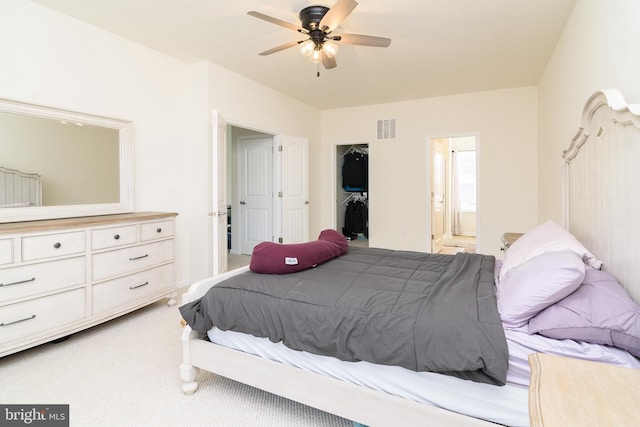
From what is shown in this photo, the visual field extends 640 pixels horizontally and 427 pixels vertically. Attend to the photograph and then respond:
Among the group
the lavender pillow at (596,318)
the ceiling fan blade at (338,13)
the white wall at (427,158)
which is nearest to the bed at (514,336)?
the lavender pillow at (596,318)

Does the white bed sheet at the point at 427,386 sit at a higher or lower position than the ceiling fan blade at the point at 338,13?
lower

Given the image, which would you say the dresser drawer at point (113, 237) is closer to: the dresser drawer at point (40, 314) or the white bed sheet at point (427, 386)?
the dresser drawer at point (40, 314)

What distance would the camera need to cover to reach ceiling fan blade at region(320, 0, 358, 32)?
2051 millimetres

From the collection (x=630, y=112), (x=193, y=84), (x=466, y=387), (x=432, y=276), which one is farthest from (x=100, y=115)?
(x=630, y=112)

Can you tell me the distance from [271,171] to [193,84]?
1.83m

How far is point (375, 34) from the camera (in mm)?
3029

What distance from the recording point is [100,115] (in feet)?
9.78

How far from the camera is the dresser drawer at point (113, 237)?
255 cm

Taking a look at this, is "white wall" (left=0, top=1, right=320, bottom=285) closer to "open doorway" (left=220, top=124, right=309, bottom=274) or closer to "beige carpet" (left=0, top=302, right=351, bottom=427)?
"open doorway" (left=220, top=124, right=309, bottom=274)

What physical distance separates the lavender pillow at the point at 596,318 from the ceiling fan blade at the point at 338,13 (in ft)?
6.36

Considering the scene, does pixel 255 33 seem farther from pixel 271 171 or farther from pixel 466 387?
pixel 466 387

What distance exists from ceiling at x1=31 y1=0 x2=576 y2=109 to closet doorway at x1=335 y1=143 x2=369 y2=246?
1.87m

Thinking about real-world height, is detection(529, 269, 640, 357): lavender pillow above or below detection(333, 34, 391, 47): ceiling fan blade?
below

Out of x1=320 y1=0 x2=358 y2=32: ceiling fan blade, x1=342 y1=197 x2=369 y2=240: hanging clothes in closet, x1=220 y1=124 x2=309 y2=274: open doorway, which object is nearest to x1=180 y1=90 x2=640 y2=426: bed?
x1=320 y1=0 x2=358 y2=32: ceiling fan blade
